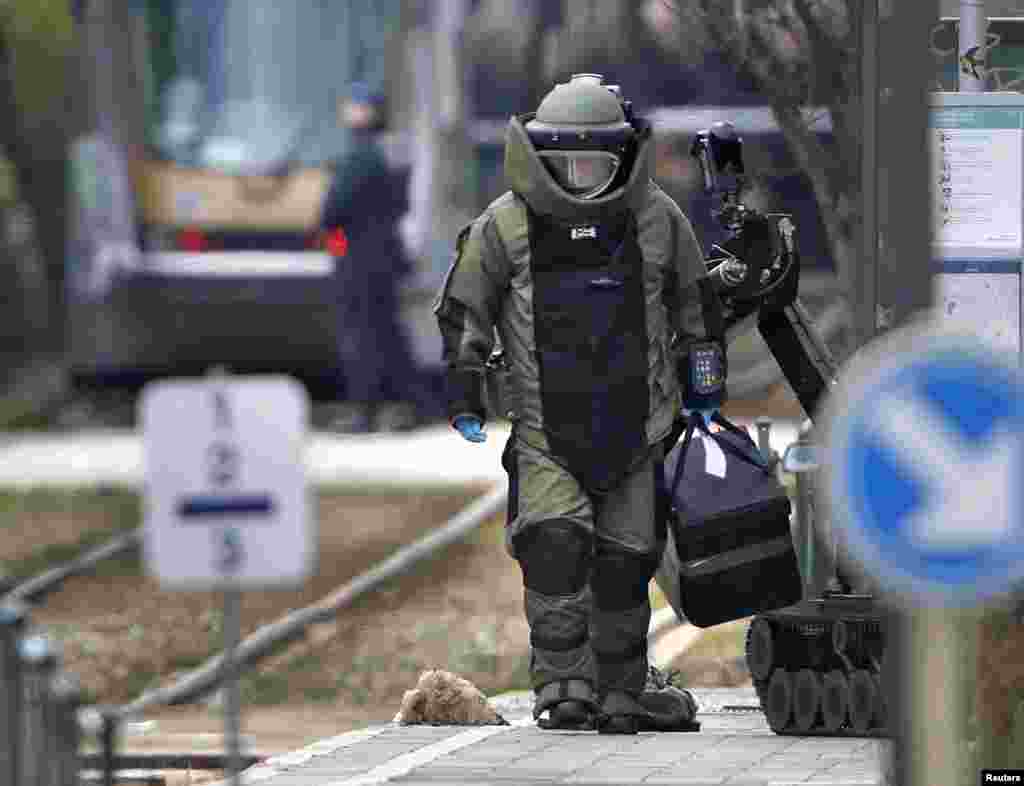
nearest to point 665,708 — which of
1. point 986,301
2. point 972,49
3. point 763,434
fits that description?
point 763,434

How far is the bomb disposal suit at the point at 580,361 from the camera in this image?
9.93 meters

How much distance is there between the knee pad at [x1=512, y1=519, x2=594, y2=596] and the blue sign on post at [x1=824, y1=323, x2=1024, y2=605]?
3.46m

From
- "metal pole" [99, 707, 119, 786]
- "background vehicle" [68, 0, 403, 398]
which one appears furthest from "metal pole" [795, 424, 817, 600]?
"background vehicle" [68, 0, 403, 398]

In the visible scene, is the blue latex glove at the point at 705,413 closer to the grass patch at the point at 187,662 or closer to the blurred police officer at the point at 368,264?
the grass patch at the point at 187,662

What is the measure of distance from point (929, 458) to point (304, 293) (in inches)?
623

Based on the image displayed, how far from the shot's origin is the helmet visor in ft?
32.9

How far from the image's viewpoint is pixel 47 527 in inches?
703

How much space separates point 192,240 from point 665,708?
39.5 ft

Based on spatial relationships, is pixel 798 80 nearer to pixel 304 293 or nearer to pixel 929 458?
pixel 929 458

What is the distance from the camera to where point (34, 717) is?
7.16 metres

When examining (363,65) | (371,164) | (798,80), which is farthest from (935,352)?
(363,65)

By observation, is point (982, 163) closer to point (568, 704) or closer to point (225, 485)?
point (568, 704)

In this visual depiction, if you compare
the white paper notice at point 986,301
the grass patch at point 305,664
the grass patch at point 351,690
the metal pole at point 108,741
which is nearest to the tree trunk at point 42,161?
the grass patch at point 305,664

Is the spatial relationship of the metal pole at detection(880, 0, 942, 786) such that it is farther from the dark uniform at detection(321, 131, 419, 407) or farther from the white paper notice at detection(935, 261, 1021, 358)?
the dark uniform at detection(321, 131, 419, 407)
